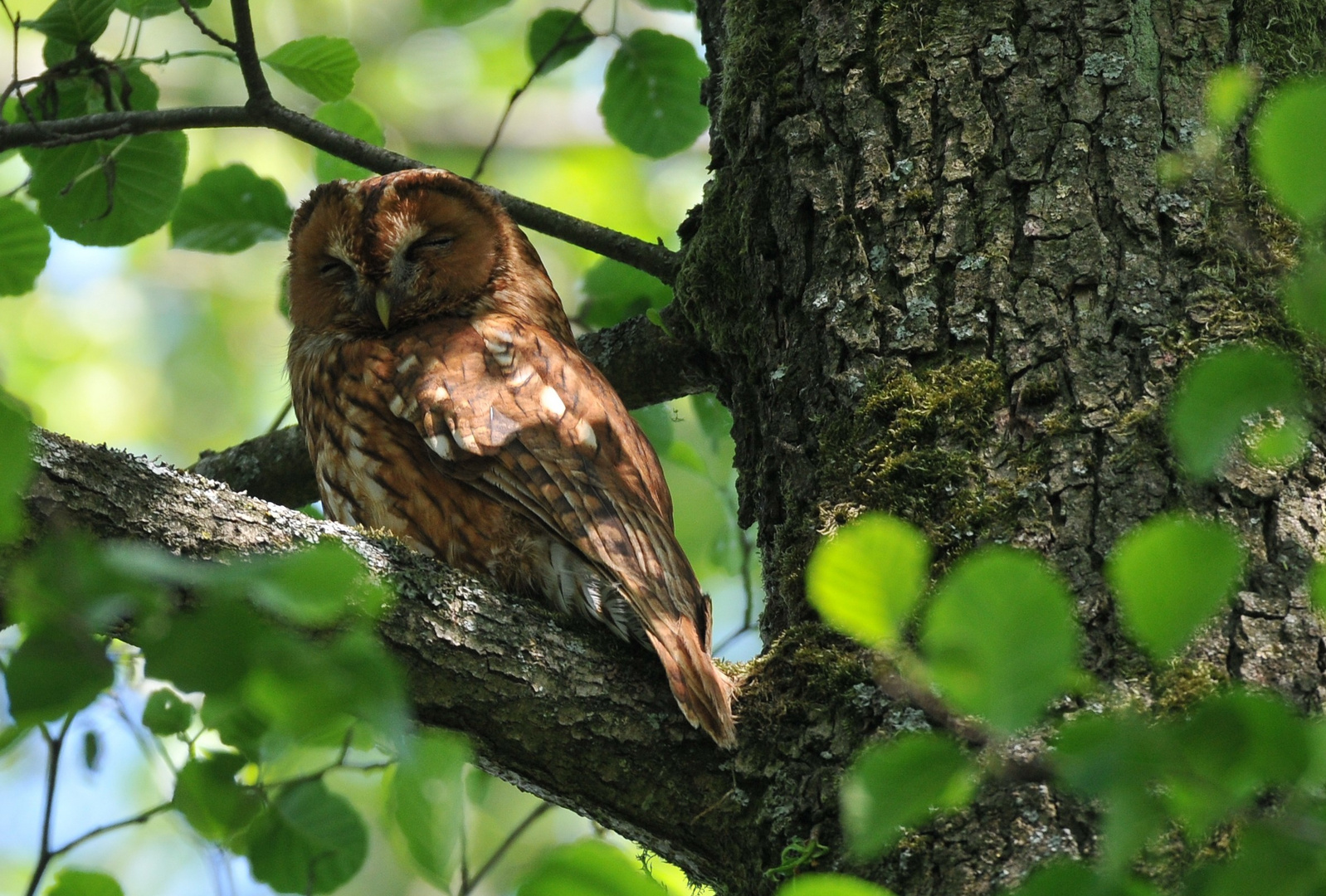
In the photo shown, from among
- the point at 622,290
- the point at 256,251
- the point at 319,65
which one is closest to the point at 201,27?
the point at 319,65

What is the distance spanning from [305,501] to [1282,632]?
259cm

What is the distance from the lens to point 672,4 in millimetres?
3525

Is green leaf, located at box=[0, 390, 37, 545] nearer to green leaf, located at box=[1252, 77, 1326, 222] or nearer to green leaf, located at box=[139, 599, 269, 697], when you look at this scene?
green leaf, located at box=[139, 599, 269, 697]

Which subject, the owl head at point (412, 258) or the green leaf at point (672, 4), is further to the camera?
the green leaf at point (672, 4)

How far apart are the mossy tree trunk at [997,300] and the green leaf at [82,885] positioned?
3.26 feet

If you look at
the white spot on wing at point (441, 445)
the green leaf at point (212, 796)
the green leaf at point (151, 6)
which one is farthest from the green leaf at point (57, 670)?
the green leaf at point (151, 6)

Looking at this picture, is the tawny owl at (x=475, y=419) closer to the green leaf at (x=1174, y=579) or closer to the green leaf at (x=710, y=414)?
the green leaf at (x=710, y=414)

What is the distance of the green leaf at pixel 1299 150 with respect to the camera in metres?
0.72

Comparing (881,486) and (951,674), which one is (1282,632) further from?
(951,674)

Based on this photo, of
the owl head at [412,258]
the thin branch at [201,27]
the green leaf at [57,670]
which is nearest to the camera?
the green leaf at [57,670]

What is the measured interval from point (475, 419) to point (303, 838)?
3.07 ft

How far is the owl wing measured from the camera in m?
2.30

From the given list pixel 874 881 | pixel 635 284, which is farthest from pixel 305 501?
pixel 874 881

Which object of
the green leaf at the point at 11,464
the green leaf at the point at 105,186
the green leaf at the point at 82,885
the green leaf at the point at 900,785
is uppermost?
the green leaf at the point at 105,186
